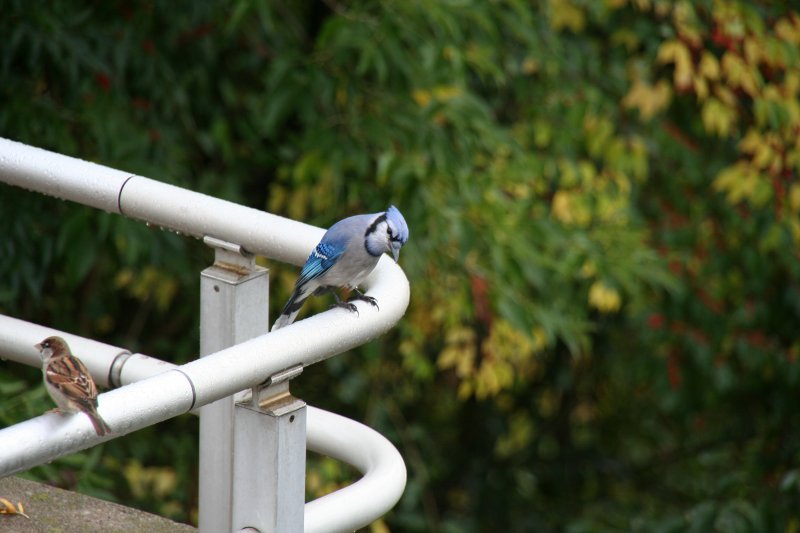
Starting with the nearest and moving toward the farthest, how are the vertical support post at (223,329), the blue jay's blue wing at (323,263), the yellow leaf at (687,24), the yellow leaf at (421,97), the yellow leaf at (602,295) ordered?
1. the vertical support post at (223,329)
2. the blue jay's blue wing at (323,263)
3. the yellow leaf at (421,97)
4. the yellow leaf at (602,295)
5. the yellow leaf at (687,24)

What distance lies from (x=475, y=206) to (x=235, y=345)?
3.09 metres

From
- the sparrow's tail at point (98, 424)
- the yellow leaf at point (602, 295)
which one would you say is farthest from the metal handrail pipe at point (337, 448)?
the yellow leaf at point (602, 295)

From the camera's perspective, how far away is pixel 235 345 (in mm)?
1742

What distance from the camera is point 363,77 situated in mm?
4848

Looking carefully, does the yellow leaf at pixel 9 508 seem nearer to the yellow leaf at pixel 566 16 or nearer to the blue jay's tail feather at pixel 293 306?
the blue jay's tail feather at pixel 293 306

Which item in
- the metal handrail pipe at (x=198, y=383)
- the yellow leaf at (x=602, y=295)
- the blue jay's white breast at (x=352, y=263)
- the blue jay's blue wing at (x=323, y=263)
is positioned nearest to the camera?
the metal handrail pipe at (x=198, y=383)

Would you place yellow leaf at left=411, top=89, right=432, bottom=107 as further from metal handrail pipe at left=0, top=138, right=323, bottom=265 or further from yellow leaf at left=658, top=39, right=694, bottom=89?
metal handrail pipe at left=0, top=138, right=323, bottom=265

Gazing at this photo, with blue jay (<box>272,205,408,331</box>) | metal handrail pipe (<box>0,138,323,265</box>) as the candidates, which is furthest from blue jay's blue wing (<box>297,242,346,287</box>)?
metal handrail pipe (<box>0,138,323,265</box>)

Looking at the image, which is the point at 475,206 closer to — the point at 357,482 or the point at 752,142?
the point at 752,142

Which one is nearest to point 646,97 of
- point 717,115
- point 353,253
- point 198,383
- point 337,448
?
point 717,115

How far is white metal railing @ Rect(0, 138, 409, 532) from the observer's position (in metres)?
1.57

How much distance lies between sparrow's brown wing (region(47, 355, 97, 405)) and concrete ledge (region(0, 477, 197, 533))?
0.28 meters

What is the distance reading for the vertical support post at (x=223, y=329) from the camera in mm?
1968

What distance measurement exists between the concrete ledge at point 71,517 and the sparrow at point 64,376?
271 mm
